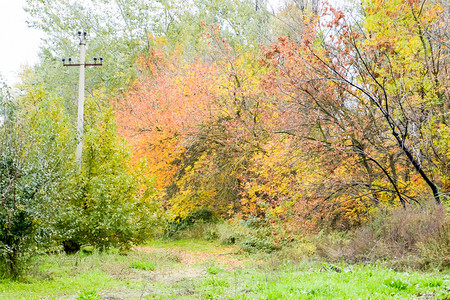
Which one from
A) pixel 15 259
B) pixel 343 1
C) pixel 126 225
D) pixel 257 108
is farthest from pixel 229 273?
pixel 343 1

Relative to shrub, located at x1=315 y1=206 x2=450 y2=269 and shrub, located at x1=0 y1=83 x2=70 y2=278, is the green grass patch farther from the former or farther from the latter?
shrub, located at x1=315 y1=206 x2=450 y2=269

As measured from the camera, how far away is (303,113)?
1212 centimetres

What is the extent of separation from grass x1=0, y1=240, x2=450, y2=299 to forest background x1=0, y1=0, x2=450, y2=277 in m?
0.78

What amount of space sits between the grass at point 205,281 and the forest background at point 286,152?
776 millimetres

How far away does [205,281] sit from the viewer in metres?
8.37

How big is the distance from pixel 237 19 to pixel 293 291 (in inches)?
1019

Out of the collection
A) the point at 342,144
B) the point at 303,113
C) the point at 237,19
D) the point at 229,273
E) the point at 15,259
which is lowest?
the point at 229,273

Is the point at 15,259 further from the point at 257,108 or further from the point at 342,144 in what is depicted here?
the point at 257,108

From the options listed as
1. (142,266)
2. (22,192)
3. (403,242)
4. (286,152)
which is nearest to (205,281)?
(142,266)

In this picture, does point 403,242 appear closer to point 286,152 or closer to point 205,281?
point 286,152

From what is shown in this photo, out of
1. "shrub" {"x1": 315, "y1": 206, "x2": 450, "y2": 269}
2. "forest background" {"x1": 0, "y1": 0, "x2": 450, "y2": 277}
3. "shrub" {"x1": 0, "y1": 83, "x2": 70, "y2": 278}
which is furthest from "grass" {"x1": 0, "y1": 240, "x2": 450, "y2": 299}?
"forest background" {"x1": 0, "y1": 0, "x2": 450, "y2": 277}

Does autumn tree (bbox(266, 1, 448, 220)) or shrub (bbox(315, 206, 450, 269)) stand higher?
autumn tree (bbox(266, 1, 448, 220))

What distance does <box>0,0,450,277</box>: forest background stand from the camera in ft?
28.9

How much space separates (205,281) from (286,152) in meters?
4.91
